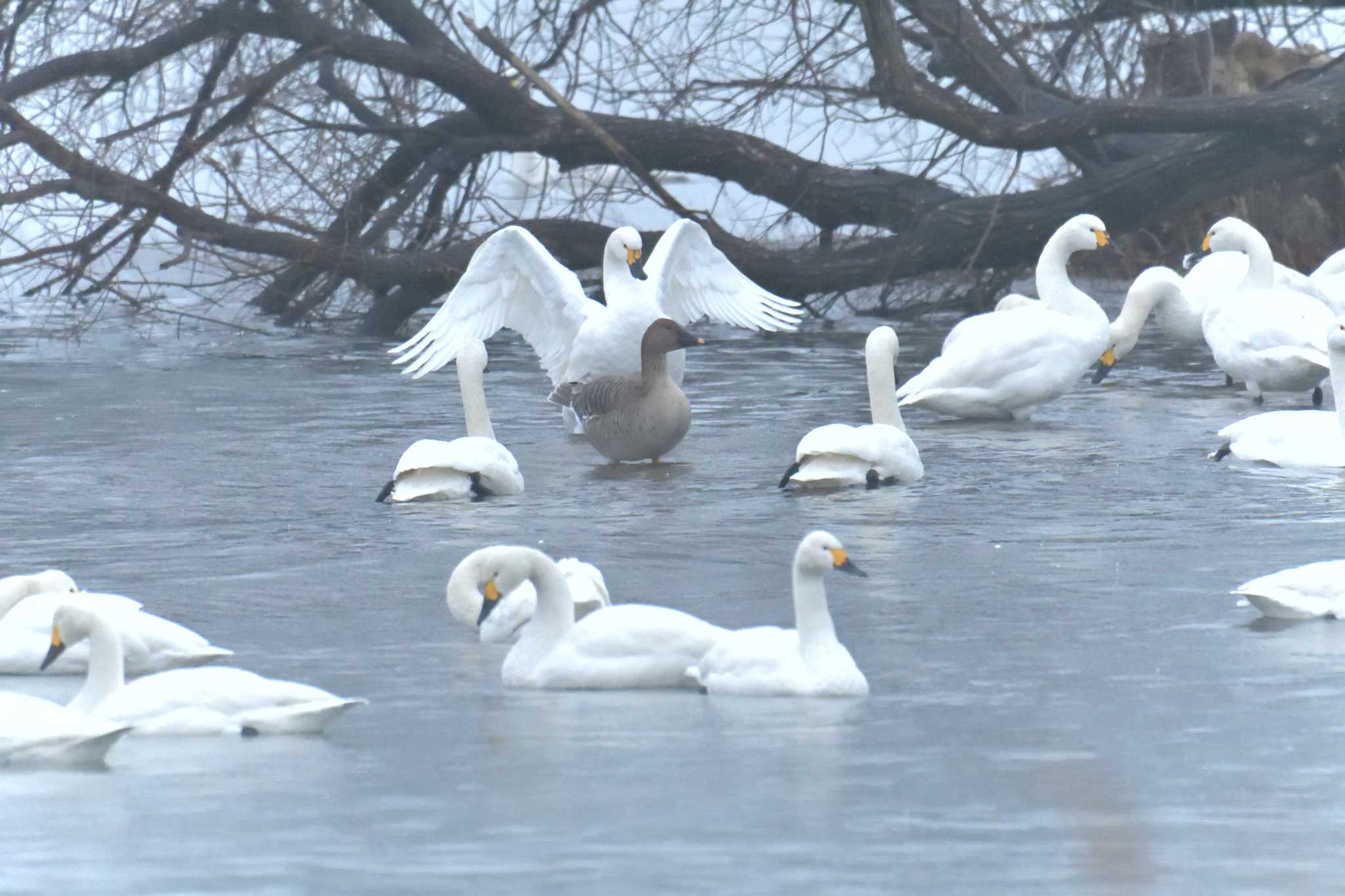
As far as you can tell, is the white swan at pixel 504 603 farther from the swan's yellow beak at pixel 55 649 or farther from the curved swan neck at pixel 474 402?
the curved swan neck at pixel 474 402

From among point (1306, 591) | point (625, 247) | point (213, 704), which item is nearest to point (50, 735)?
point (213, 704)

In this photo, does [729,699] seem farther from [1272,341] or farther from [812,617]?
[1272,341]

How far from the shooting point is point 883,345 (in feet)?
35.3

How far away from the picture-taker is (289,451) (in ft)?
37.6

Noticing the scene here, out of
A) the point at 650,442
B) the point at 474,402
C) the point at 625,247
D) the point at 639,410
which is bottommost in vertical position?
the point at 650,442

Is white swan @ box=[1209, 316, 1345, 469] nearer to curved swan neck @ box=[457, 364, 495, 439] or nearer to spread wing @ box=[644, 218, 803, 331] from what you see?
curved swan neck @ box=[457, 364, 495, 439]

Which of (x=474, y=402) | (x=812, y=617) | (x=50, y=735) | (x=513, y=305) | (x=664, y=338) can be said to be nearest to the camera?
(x=50, y=735)

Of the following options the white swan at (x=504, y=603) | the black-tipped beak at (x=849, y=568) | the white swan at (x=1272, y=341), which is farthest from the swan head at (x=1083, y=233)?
the black-tipped beak at (x=849, y=568)

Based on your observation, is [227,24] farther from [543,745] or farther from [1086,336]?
[543,745]

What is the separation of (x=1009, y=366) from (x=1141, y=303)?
9.79 feet

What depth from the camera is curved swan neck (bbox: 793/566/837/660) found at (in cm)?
607

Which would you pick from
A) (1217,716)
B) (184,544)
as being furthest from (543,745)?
(184,544)

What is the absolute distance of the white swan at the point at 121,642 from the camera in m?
6.44

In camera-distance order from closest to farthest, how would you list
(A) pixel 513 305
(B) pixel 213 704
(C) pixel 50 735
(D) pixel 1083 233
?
1. (C) pixel 50 735
2. (B) pixel 213 704
3. (A) pixel 513 305
4. (D) pixel 1083 233
